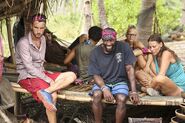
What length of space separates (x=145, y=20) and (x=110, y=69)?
10.7 ft

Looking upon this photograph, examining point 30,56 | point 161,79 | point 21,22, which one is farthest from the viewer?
point 21,22

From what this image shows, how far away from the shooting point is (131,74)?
5387 millimetres

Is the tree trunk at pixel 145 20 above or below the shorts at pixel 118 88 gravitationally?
above

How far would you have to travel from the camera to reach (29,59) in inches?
217

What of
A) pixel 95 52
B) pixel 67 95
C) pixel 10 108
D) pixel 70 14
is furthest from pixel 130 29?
pixel 70 14

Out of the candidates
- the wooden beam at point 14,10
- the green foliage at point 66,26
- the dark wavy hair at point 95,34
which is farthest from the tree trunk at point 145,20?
the green foliage at point 66,26

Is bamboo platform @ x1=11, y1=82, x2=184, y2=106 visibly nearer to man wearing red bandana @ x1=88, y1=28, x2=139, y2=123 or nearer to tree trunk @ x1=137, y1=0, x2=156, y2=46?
man wearing red bandana @ x1=88, y1=28, x2=139, y2=123

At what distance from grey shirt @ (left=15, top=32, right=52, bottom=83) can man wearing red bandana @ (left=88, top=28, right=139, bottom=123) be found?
0.66m

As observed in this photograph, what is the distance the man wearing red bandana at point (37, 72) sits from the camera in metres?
5.46

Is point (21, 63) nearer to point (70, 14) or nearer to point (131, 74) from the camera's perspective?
point (131, 74)

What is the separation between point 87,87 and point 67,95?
42 cm

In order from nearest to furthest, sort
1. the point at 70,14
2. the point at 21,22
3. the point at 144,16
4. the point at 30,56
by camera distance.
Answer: the point at 30,56, the point at 21,22, the point at 144,16, the point at 70,14

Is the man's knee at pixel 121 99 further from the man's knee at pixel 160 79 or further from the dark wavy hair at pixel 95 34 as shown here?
the dark wavy hair at pixel 95 34

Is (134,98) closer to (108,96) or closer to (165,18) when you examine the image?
(108,96)
